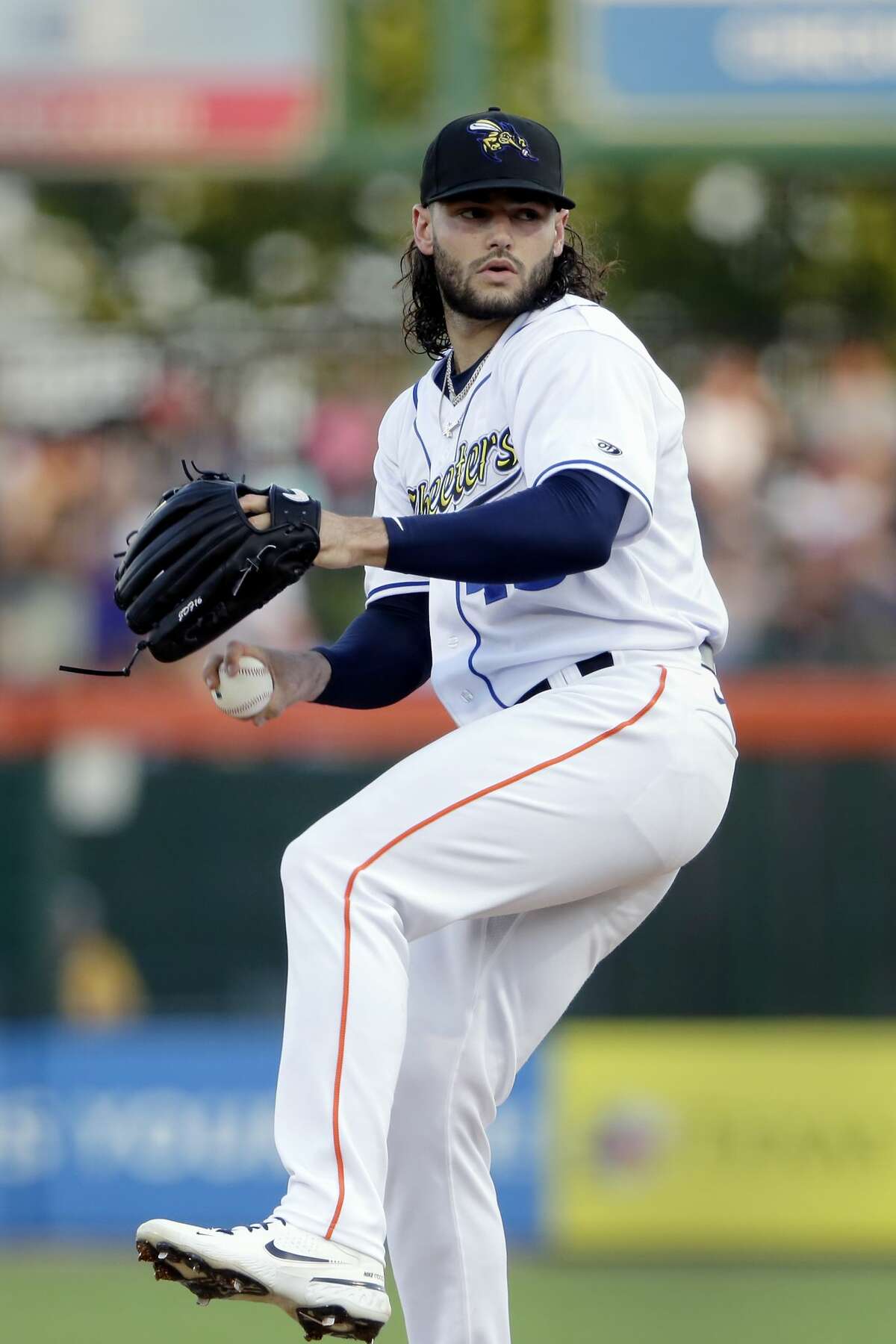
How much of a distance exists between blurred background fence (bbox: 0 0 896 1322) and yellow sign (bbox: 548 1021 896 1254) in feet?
0.04

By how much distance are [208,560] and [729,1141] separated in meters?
4.74

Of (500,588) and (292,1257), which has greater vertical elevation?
(500,588)

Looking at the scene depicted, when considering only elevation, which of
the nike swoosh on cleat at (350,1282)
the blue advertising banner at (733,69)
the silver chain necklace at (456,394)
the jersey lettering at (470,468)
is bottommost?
the nike swoosh on cleat at (350,1282)

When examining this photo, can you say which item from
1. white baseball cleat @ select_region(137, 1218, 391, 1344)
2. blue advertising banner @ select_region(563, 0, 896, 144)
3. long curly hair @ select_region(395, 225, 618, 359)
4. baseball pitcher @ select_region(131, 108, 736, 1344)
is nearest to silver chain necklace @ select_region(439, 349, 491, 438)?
baseball pitcher @ select_region(131, 108, 736, 1344)

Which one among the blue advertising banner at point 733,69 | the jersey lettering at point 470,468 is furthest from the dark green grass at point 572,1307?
the blue advertising banner at point 733,69

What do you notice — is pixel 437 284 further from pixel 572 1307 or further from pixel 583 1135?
pixel 583 1135

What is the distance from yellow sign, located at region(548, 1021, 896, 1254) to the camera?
732 cm

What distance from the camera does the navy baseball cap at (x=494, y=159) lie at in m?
3.59

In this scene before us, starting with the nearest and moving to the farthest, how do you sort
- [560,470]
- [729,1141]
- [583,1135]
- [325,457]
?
[560,470], [729,1141], [583,1135], [325,457]

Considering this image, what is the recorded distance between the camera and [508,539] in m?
3.24

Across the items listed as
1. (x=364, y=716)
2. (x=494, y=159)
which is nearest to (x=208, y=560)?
(x=494, y=159)

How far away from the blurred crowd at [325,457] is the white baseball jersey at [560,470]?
418 cm

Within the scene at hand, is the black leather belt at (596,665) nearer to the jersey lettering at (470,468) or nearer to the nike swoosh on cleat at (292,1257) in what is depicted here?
the jersey lettering at (470,468)

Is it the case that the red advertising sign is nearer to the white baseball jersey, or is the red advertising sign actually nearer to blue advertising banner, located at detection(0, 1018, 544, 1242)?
blue advertising banner, located at detection(0, 1018, 544, 1242)
